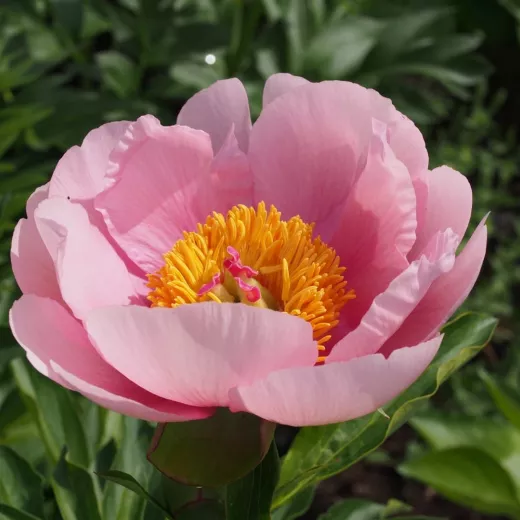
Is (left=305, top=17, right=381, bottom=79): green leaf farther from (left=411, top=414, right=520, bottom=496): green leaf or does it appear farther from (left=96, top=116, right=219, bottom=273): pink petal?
(left=96, top=116, right=219, bottom=273): pink petal

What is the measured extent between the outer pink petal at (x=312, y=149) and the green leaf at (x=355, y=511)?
298 millimetres

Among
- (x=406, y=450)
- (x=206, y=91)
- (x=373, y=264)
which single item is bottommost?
(x=406, y=450)

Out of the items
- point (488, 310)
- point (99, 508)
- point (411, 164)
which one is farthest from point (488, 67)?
point (99, 508)

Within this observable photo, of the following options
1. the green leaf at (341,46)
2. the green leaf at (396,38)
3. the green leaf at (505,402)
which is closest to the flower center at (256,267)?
the green leaf at (505,402)

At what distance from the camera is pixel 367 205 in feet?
2.50

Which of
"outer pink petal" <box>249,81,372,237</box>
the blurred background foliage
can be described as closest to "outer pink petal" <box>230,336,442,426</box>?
"outer pink petal" <box>249,81,372,237</box>

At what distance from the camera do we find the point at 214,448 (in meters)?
0.61

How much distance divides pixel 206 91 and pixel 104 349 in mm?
309

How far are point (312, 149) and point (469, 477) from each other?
994 mm

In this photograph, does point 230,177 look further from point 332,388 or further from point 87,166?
point 332,388

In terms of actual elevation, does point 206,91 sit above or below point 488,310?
above

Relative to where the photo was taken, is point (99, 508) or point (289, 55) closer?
point (99, 508)

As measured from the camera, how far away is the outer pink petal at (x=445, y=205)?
2.26ft

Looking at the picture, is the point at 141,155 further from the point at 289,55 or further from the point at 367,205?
the point at 289,55
